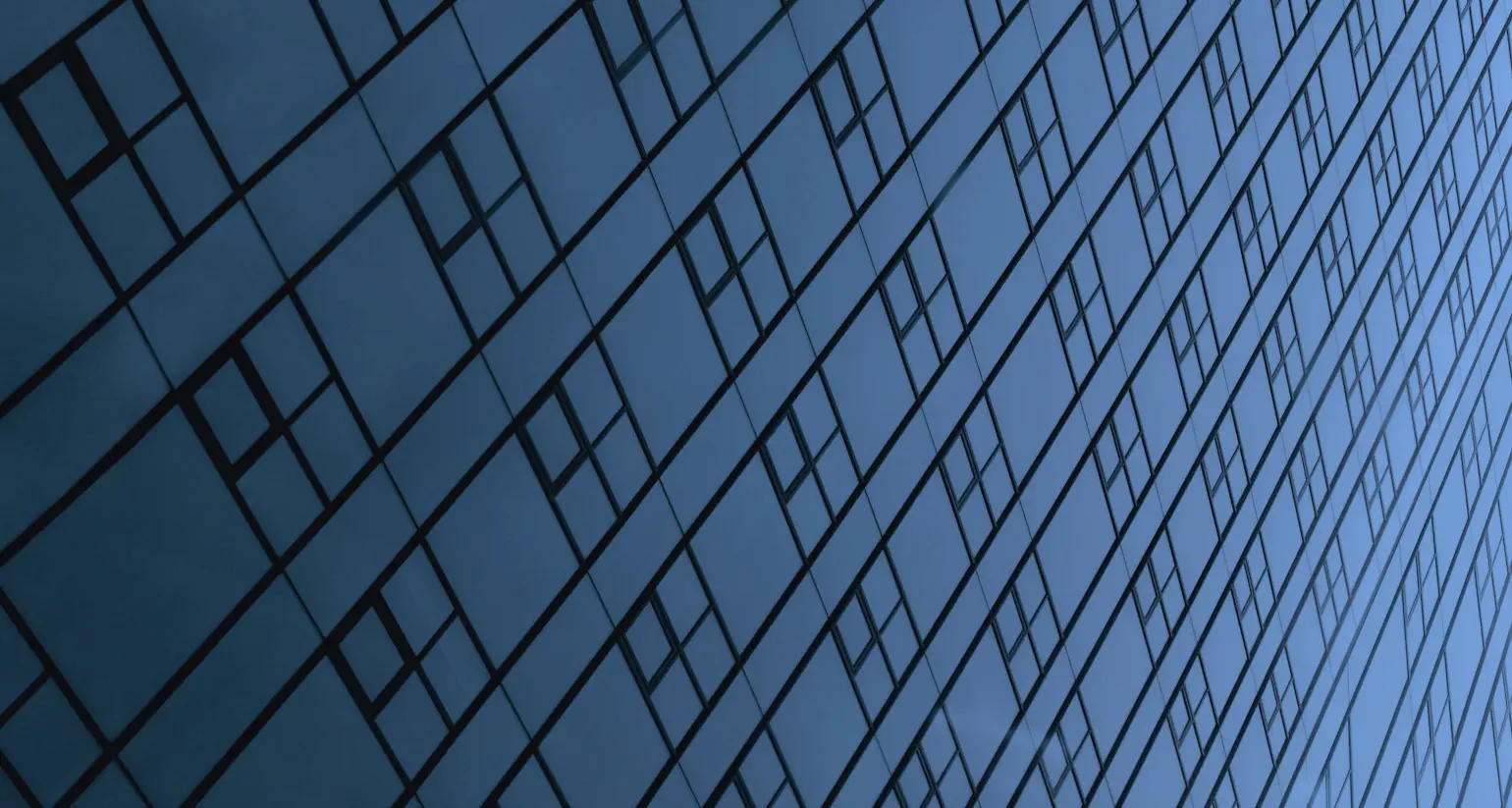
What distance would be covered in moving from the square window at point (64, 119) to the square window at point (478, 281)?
12.1ft

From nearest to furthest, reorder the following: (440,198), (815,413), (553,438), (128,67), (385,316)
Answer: (128,67), (385,316), (440,198), (553,438), (815,413)

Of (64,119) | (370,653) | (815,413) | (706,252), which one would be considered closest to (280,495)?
(370,653)

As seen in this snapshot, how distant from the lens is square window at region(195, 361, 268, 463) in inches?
487

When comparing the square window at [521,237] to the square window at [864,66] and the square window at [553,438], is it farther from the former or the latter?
the square window at [864,66]

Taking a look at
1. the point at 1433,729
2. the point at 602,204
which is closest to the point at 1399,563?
the point at 1433,729

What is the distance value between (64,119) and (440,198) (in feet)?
12.2

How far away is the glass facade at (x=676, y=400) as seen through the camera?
1178 centimetres

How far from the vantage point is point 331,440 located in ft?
43.7

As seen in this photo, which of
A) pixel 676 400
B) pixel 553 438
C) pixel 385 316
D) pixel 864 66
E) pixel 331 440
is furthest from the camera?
pixel 864 66

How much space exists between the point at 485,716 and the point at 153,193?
6244mm

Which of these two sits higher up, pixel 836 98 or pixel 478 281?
pixel 836 98

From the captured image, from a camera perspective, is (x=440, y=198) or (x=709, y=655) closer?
(x=440, y=198)

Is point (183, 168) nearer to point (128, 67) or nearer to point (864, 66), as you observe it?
point (128, 67)

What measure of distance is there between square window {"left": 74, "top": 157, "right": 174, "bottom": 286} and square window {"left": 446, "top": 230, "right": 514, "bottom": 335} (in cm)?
306
